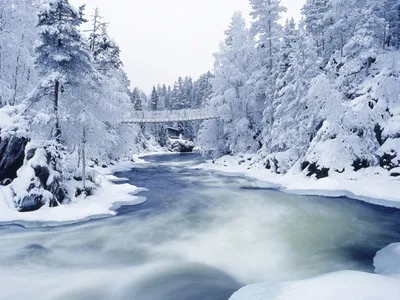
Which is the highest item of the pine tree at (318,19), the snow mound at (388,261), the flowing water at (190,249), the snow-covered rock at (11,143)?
the pine tree at (318,19)

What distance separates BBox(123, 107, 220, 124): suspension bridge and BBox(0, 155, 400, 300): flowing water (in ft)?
69.0

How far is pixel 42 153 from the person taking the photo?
14.2 metres

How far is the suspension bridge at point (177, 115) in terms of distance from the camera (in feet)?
119

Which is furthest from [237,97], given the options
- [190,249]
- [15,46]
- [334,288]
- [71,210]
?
[334,288]

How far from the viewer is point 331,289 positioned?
247 inches

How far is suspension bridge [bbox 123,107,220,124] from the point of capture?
3631 cm

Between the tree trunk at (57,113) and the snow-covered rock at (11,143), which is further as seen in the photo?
the tree trunk at (57,113)

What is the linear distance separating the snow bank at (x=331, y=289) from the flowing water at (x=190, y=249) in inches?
30.1

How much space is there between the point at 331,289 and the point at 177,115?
134 feet

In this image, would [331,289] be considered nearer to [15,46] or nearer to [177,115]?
[15,46]

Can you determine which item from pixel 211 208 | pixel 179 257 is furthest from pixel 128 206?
pixel 179 257

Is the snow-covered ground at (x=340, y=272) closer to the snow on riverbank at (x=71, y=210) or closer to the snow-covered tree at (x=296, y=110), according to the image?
the snow-covered tree at (x=296, y=110)

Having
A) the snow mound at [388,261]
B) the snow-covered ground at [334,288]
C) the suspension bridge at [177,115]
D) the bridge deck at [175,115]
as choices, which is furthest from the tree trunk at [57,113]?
the bridge deck at [175,115]

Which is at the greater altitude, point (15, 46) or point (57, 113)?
point (15, 46)
